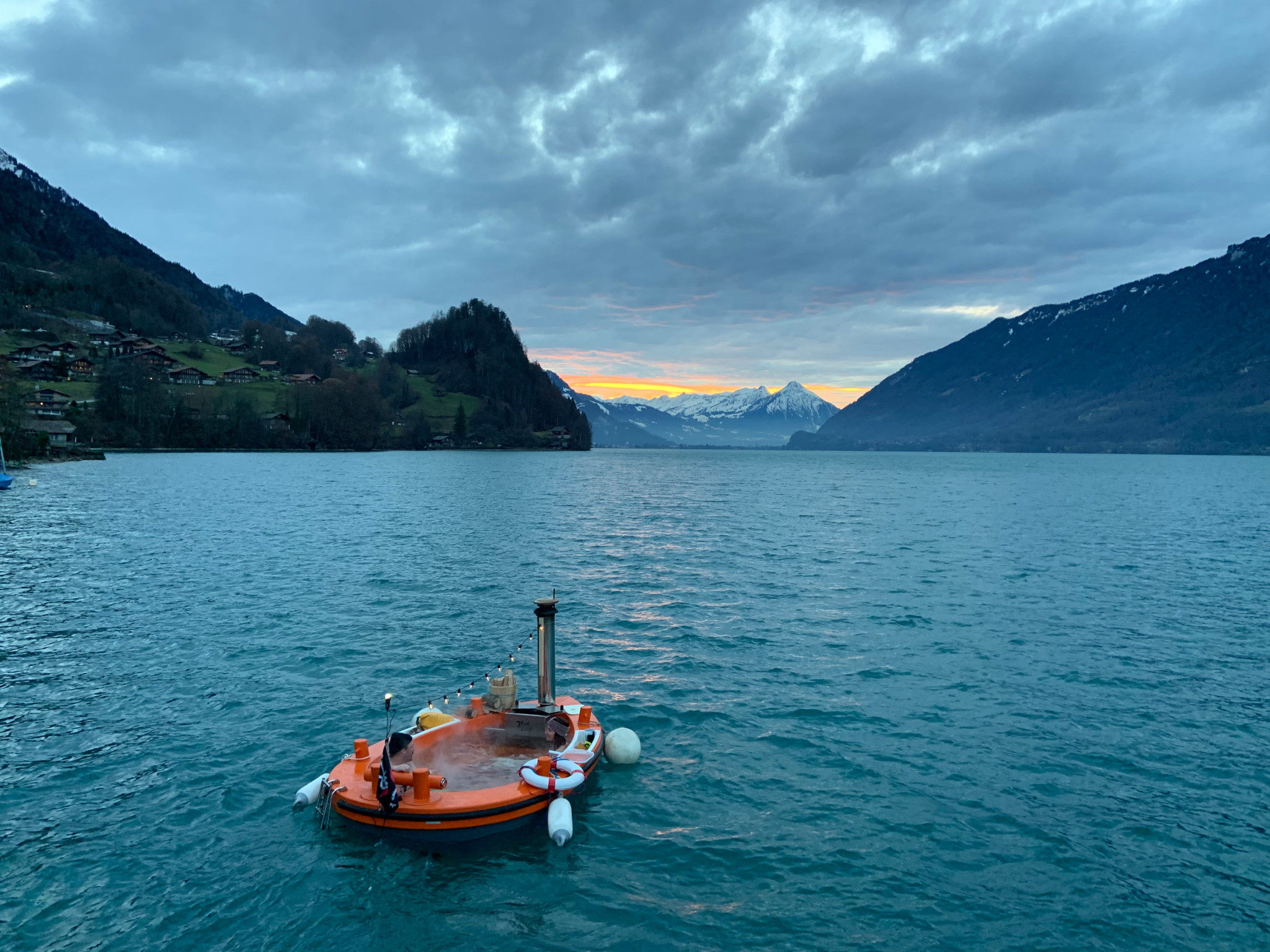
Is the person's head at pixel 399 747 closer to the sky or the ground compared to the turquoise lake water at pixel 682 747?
closer to the sky

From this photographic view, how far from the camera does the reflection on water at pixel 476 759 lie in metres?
17.7

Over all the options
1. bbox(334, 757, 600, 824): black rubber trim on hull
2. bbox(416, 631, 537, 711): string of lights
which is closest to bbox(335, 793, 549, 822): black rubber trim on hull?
bbox(334, 757, 600, 824): black rubber trim on hull

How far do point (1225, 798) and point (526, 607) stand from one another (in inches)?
1204

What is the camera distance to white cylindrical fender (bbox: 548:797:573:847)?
15883 millimetres

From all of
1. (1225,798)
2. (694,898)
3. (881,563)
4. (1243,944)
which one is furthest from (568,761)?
(881,563)

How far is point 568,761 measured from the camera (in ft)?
59.0

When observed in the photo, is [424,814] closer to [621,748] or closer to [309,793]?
[309,793]

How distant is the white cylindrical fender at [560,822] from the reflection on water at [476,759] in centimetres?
171

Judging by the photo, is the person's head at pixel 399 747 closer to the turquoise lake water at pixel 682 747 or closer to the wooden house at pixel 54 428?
the turquoise lake water at pixel 682 747

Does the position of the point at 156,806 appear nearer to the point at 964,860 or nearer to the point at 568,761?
the point at 568,761

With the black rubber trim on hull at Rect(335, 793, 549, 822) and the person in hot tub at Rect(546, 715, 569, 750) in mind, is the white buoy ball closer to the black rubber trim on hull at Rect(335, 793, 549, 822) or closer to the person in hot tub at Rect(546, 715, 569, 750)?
the person in hot tub at Rect(546, 715, 569, 750)

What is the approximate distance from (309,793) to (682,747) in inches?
426

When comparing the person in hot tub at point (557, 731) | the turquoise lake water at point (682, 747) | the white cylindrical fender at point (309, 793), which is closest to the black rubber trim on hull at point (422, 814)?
the turquoise lake water at point (682, 747)

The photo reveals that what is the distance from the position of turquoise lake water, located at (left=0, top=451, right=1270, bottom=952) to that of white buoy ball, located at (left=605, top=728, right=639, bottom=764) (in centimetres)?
58
